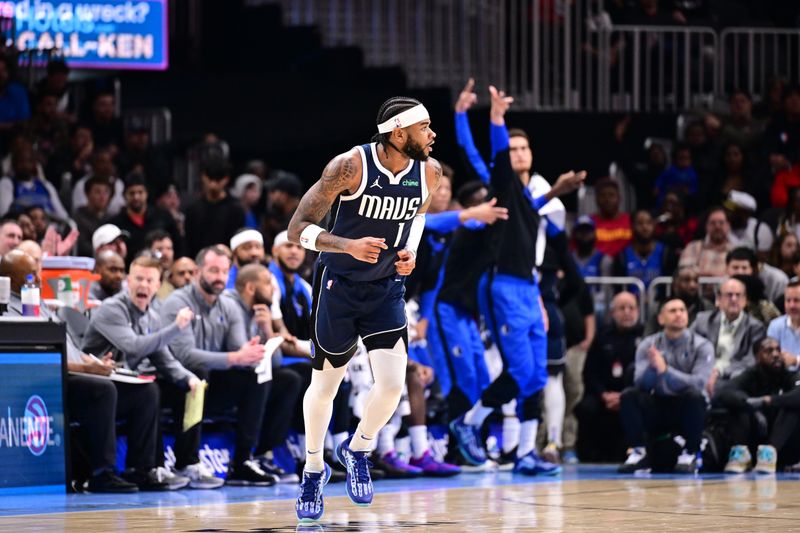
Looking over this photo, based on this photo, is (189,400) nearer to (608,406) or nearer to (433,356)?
(433,356)

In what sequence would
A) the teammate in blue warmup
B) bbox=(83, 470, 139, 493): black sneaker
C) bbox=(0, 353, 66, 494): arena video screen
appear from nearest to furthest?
1. bbox=(0, 353, 66, 494): arena video screen
2. bbox=(83, 470, 139, 493): black sneaker
3. the teammate in blue warmup

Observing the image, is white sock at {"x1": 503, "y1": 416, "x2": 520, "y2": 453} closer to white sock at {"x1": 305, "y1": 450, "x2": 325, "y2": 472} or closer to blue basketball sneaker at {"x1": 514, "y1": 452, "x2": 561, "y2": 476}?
blue basketball sneaker at {"x1": 514, "y1": 452, "x2": 561, "y2": 476}

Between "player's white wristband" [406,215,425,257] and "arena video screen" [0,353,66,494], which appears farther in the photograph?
"arena video screen" [0,353,66,494]

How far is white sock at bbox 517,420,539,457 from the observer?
464 inches

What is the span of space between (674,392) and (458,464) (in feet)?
6.10

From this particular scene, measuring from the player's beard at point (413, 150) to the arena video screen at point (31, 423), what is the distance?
315cm

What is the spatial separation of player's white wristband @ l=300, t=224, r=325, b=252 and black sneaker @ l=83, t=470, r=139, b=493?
2.86 m

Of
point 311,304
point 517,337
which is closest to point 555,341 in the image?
point 517,337

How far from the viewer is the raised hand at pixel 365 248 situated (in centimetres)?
784

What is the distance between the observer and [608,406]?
44.1 ft

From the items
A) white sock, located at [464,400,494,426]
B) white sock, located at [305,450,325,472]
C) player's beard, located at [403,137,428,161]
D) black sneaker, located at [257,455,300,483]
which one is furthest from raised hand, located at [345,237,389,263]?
white sock, located at [464,400,494,426]

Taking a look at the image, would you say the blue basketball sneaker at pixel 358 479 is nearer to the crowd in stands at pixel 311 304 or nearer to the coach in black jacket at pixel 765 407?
the crowd in stands at pixel 311 304

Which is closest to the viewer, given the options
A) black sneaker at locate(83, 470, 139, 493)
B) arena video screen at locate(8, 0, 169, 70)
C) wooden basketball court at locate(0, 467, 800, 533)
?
wooden basketball court at locate(0, 467, 800, 533)

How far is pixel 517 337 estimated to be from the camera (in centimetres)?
1158
